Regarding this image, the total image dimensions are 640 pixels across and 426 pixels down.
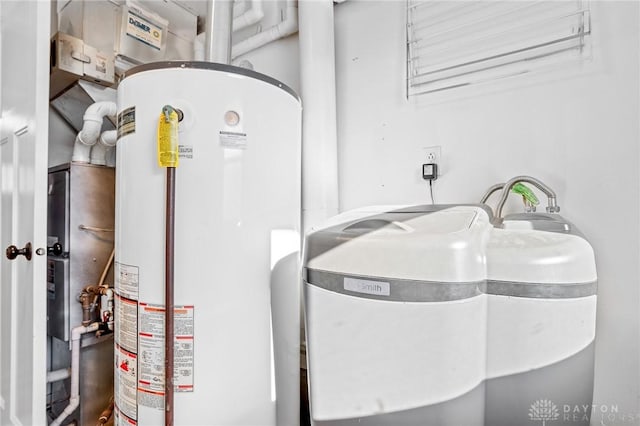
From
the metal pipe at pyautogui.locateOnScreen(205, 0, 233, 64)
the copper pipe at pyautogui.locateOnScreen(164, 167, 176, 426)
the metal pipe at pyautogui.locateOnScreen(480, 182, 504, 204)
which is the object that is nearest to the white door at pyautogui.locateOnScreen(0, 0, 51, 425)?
the metal pipe at pyautogui.locateOnScreen(205, 0, 233, 64)

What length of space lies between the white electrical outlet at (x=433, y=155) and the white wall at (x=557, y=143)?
0.05 ft

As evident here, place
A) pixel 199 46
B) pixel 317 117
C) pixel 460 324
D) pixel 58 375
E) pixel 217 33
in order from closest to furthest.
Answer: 1. pixel 460 324
2. pixel 217 33
3. pixel 317 117
4. pixel 58 375
5. pixel 199 46

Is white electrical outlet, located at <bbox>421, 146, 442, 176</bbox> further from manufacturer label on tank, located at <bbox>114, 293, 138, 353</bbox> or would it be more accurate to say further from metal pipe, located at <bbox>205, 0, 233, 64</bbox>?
manufacturer label on tank, located at <bbox>114, 293, 138, 353</bbox>

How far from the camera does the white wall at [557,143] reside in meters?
1.00

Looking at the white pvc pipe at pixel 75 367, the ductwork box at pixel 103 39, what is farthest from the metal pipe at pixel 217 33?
the white pvc pipe at pixel 75 367

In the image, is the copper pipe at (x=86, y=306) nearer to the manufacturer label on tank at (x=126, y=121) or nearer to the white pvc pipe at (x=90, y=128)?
the white pvc pipe at (x=90, y=128)

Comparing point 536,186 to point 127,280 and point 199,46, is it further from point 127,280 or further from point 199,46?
point 199,46

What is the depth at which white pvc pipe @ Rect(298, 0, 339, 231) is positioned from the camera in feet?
4.64

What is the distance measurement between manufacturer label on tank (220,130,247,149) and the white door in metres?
0.80

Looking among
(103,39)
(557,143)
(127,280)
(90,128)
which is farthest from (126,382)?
(103,39)

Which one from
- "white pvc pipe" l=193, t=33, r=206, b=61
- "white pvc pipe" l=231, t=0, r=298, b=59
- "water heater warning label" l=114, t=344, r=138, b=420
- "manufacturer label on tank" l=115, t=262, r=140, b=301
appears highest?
"white pvc pipe" l=193, t=33, r=206, b=61

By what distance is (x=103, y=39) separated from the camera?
1.70 meters

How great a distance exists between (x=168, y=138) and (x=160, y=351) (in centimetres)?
54

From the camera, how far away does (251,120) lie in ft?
3.21
